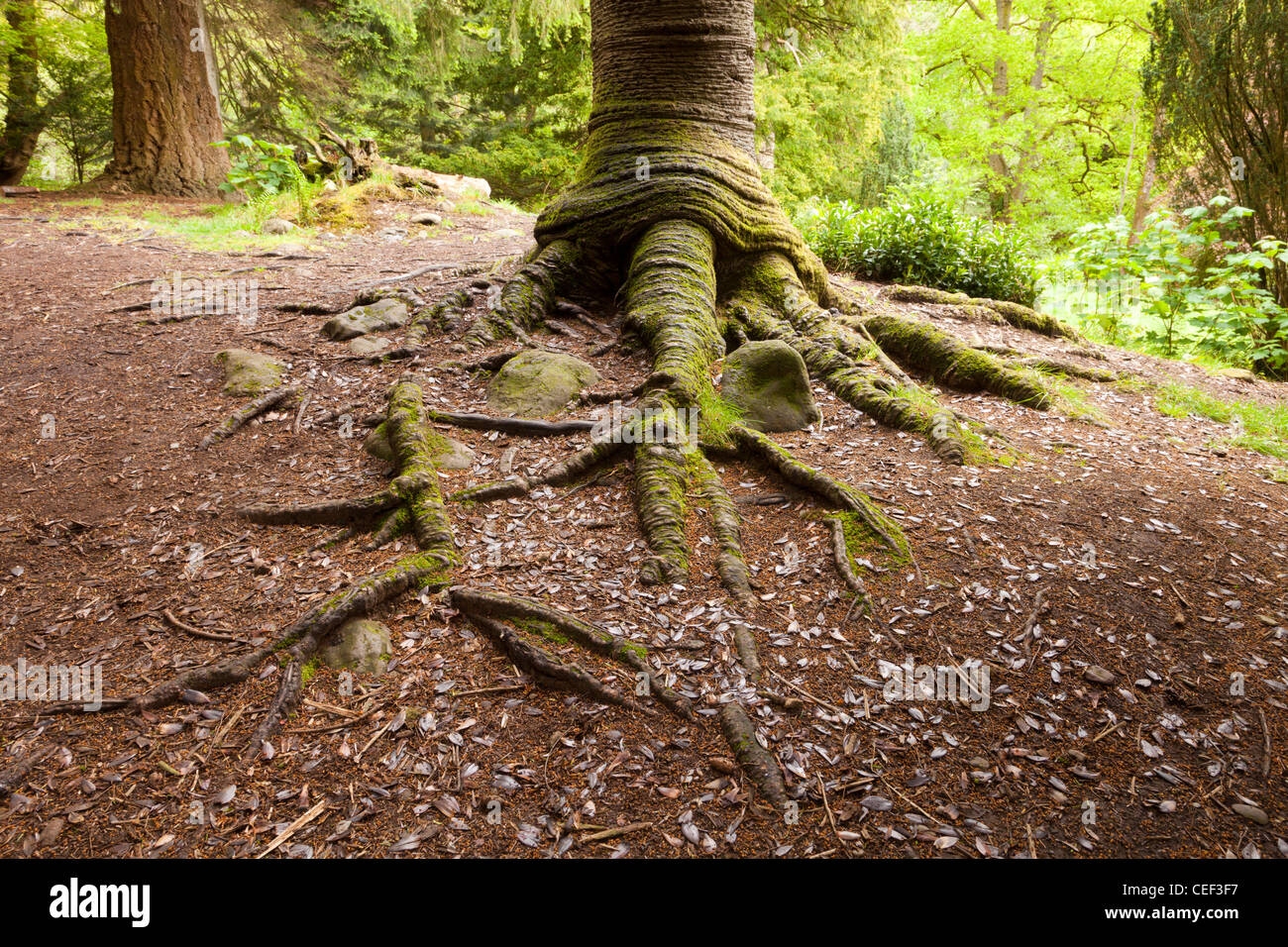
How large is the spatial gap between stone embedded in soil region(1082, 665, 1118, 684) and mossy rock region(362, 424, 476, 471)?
3.01m

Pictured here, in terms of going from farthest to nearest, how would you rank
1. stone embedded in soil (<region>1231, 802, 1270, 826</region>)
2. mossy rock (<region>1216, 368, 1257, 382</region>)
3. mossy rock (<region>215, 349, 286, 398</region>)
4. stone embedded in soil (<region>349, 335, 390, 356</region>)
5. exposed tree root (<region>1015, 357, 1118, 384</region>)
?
mossy rock (<region>1216, 368, 1257, 382</region>) < exposed tree root (<region>1015, 357, 1118, 384</region>) < stone embedded in soil (<region>349, 335, 390, 356</region>) < mossy rock (<region>215, 349, 286, 398</region>) < stone embedded in soil (<region>1231, 802, 1270, 826</region>)

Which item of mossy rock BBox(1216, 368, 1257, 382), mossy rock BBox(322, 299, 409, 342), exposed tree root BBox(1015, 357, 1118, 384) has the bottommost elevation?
mossy rock BBox(1216, 368, 1257, 382)

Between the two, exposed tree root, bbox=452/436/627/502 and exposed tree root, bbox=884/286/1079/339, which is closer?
exposed tree root, bbox=452/436/627/502

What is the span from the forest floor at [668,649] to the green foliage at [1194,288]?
4249 millimetres

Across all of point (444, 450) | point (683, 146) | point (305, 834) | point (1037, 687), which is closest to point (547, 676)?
point (305, 834)

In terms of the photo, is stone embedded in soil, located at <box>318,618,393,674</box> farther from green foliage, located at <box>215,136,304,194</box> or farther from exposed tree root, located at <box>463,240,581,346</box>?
green foliage, located at <box>215,136,304,194</box>

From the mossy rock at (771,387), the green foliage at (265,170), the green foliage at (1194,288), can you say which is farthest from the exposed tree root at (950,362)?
the green foliage at (265,170)

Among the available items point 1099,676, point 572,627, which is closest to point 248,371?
point 572,627

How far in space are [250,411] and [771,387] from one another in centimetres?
327

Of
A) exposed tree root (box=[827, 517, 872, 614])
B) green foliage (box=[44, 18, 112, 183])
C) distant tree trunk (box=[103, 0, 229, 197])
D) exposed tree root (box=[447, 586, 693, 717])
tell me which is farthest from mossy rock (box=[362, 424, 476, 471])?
green foliage (box=[44, 18, 112, 183])

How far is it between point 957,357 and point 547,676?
13.1 feet

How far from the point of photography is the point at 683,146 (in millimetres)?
5312

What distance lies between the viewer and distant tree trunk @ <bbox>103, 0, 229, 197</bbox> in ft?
32.9

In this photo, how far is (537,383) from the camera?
170 inches
